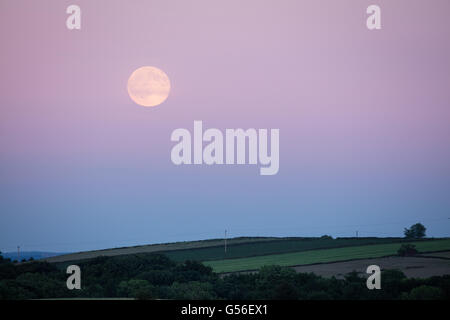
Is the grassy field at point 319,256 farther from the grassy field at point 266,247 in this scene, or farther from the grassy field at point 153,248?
the grassy field at point 153,248

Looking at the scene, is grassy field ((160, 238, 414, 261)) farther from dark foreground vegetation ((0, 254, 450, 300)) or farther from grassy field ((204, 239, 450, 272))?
dark foreground vegetation ((0, 254, 450, 300))

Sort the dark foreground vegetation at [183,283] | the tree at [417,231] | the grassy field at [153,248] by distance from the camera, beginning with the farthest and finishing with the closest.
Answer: the tree at [417,231] → the grassy field at [153,248] → the dark foreground vegetation at [183,283]

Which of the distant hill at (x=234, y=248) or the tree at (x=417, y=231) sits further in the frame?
the tree at (x=417, y=231)

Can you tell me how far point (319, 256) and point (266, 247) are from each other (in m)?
11.0

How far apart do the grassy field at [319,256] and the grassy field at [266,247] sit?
2.59m

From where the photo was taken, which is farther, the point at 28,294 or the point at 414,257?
the point at 414,257

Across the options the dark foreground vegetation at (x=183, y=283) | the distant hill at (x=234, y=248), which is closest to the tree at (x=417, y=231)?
the distant hill at (x=234, y=248)

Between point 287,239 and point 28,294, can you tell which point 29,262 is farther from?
point 287,239

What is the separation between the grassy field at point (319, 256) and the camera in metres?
72.1

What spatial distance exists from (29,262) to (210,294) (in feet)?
96.3

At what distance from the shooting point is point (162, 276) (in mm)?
63031

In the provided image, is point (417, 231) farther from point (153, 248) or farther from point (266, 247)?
point (153, 248)

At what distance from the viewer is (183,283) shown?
60031mm
